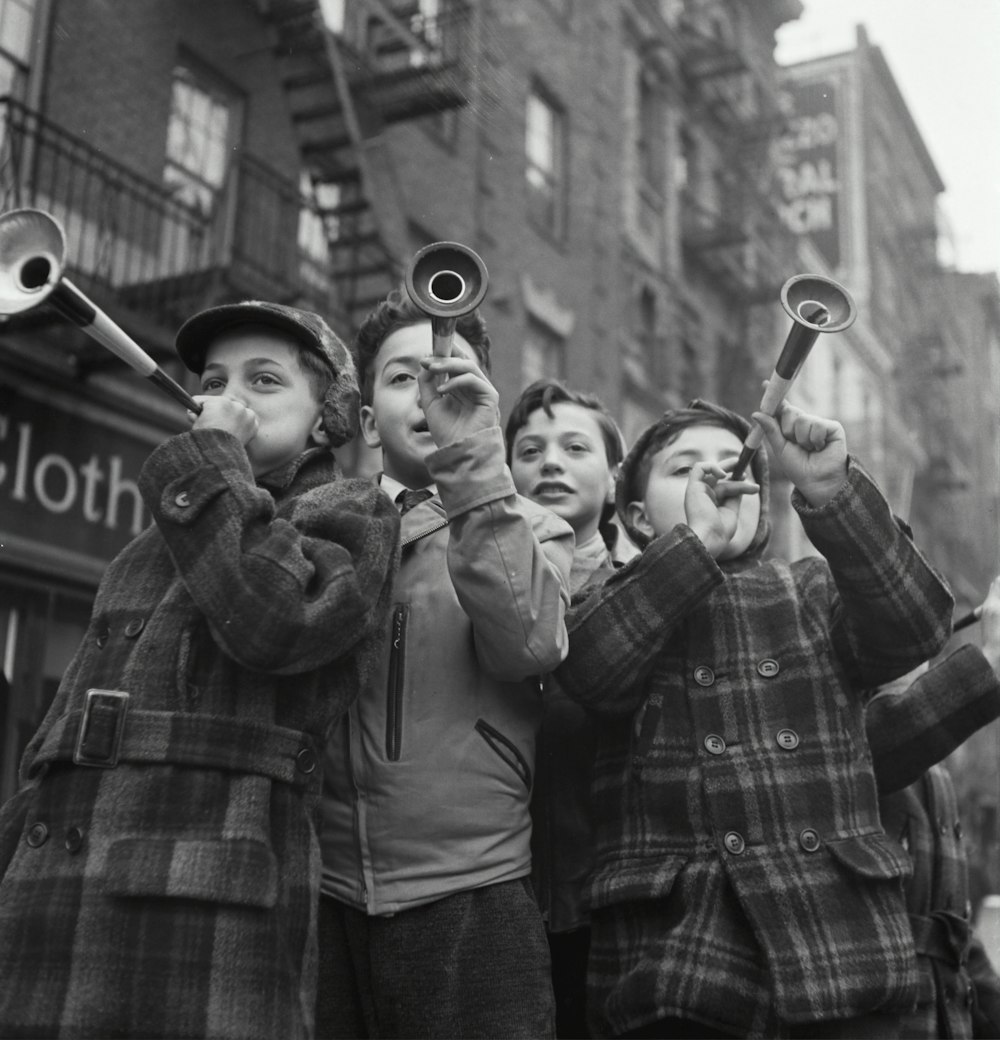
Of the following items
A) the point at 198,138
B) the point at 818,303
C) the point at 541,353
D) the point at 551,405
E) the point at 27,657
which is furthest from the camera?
the point at 541,353

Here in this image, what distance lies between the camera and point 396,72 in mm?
10102

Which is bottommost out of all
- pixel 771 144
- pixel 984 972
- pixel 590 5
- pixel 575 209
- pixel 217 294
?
pixel 984 972

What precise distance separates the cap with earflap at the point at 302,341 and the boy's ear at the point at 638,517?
814 mm

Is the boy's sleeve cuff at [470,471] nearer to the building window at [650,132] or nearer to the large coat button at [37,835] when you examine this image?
the large coat button at [37,835]

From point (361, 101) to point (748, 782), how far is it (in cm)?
870

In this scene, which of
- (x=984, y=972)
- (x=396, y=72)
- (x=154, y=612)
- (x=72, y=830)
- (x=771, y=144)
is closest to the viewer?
(x=72, y=830)

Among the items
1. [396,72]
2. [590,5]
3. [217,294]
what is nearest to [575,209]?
[590,5]

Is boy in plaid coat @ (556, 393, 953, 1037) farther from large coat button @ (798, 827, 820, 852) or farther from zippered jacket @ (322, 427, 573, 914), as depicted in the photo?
zippered jacket @ (322, 427, 573, 914)

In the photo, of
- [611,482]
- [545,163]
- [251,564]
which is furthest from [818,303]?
[545,163]

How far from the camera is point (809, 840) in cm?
233

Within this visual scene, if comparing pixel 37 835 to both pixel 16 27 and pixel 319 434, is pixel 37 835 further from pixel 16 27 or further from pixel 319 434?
pixel 16 27

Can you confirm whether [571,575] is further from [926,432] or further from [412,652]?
[926,432]

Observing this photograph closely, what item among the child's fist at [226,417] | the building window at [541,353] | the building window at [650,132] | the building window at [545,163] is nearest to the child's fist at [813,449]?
the child's fist at [226,417]

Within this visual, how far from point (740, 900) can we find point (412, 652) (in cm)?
73
